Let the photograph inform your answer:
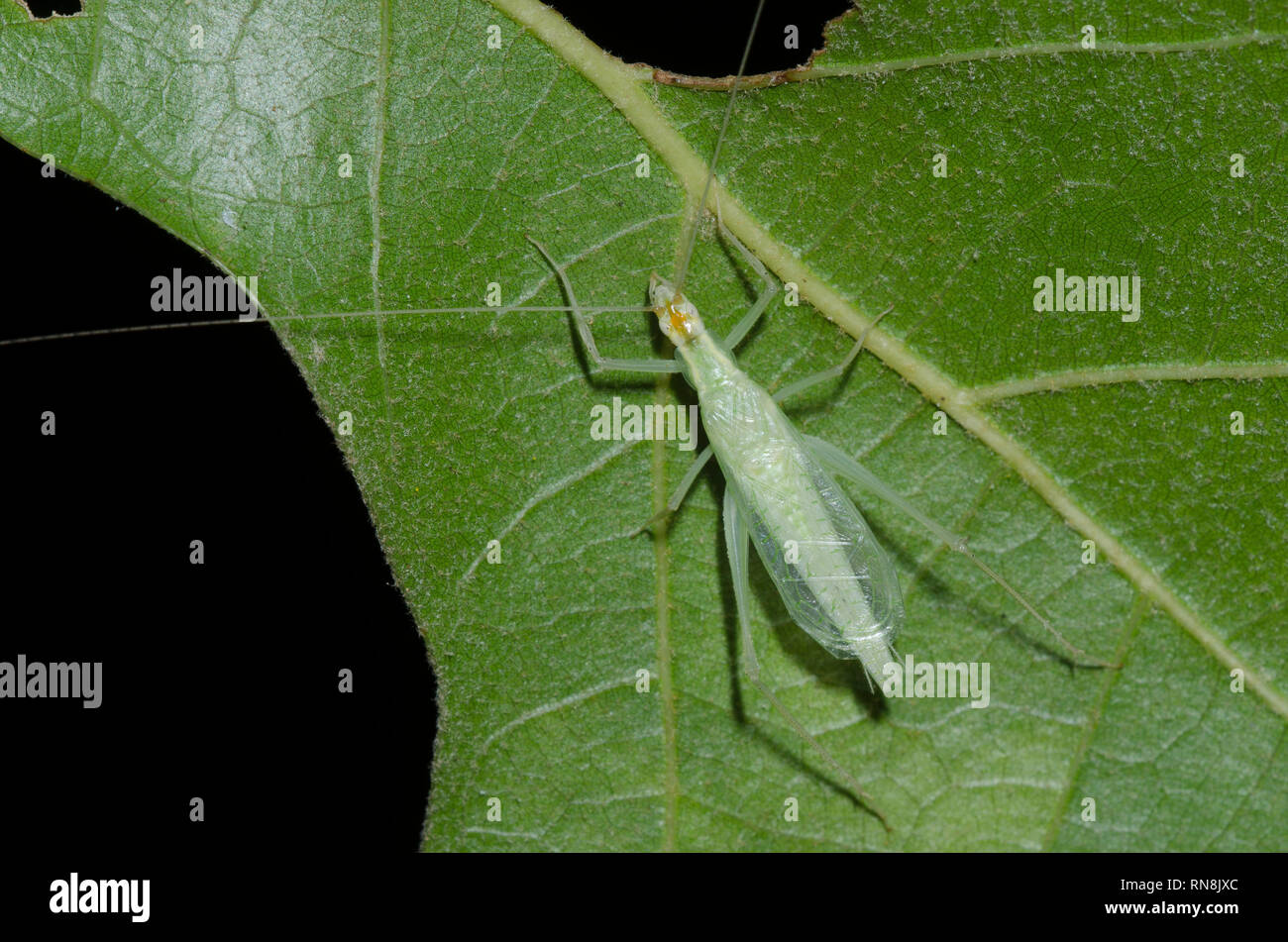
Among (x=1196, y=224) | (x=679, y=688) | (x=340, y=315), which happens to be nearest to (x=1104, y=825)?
(x=679, y=688)

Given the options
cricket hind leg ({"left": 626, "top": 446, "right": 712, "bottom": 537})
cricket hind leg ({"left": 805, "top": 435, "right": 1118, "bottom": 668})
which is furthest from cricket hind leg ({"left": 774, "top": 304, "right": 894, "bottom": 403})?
cricket hind leg ({"left": 626, "top": 446, "right": 712, "bottom": 537})

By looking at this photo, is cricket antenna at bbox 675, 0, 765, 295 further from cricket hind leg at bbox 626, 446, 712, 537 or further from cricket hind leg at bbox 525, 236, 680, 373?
cricket hind leg at bbox 626, 446, 712, 537

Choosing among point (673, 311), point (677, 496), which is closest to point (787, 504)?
point (677, 496)

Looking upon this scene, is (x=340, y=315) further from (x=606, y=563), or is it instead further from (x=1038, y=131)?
(x=1038, y=131)

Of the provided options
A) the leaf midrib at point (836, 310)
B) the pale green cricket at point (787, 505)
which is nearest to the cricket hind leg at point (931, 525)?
the pale green cricket at point (787, 505)

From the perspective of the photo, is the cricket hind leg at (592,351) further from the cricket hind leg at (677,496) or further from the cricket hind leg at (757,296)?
the cricket hind leg at (677,496)

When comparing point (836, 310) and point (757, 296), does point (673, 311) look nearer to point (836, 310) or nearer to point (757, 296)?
point (757, 296)
